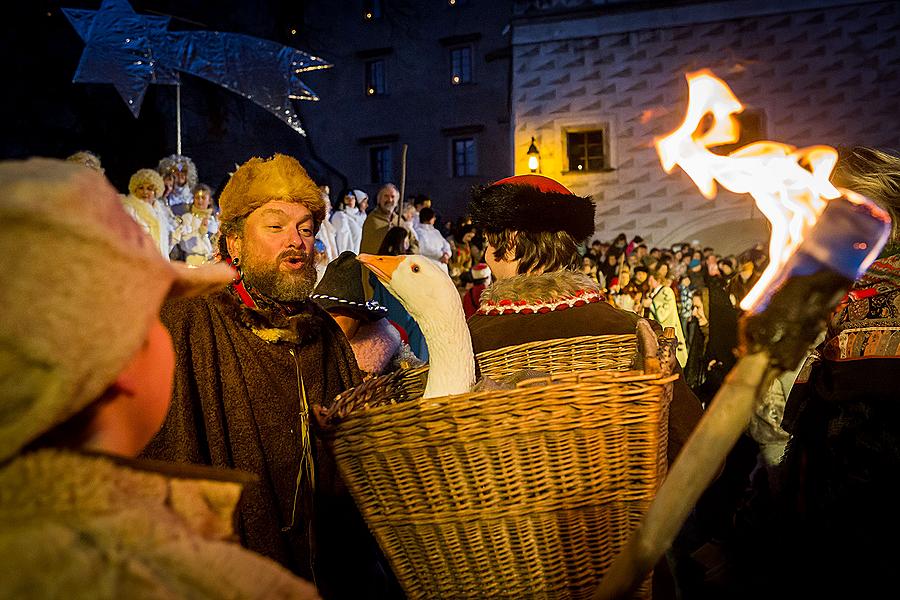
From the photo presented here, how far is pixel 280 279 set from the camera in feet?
8.87

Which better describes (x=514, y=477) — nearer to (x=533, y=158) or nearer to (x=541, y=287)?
(x=541, y=287)

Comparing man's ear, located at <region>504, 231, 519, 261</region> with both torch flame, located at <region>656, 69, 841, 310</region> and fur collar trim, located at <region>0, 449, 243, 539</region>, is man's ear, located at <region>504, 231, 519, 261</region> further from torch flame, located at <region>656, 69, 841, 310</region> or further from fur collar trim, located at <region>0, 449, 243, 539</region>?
fur collar trim, located at <region>0, 449, 243, 539</region>

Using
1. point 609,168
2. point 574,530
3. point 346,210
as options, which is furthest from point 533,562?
point 609,168

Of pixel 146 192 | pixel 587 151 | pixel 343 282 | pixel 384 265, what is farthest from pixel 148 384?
pixel 587 151

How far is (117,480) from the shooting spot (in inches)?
38.5

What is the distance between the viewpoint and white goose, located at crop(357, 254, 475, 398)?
185 cm

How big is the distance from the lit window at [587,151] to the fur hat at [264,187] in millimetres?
16410

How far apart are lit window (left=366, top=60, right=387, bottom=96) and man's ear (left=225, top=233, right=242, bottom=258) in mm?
24288

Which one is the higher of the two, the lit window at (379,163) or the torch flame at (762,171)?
the lit window at (379,163)

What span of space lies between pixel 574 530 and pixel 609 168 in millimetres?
17687

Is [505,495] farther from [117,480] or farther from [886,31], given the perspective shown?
[886,31]

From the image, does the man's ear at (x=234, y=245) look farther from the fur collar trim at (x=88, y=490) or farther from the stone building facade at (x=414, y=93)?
the stone building facade at (x=414, y=93)

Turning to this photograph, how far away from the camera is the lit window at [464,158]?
24.9 metres

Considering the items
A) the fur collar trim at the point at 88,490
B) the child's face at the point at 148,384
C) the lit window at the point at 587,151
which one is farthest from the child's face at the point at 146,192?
the lit window at the point at 587,151
